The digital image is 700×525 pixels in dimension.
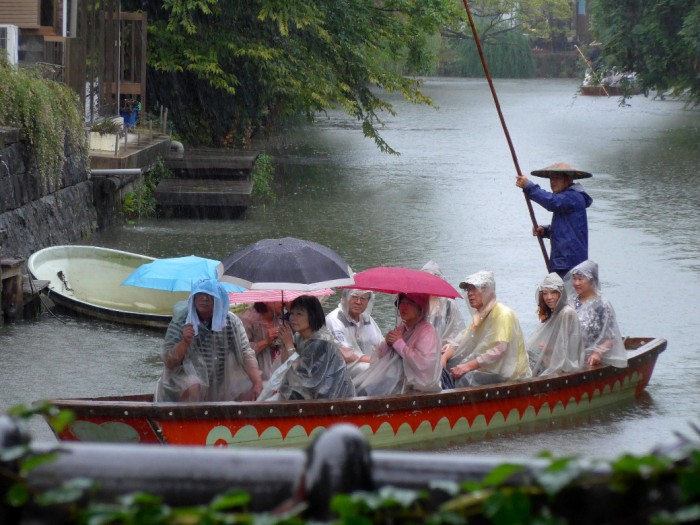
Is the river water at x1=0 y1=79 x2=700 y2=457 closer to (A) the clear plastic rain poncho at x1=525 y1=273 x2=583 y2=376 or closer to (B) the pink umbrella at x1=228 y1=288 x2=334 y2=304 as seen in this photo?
(A) the clear plastic rain poncho at x1=525 y1=273 x2=583 y2=376

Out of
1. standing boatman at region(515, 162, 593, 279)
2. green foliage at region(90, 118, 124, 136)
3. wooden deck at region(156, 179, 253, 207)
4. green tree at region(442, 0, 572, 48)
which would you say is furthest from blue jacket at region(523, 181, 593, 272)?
green tree at region(442, 0, 572, 48)

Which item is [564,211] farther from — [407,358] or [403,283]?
[407,358]

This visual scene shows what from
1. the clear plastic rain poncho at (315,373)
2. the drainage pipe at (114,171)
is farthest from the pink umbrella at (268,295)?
the drainage pipe at (114,171)

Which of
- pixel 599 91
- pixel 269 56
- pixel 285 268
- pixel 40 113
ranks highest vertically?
pixel 269 56

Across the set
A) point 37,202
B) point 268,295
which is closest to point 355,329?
point 268,295

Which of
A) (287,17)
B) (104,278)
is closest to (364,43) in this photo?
(287,17)

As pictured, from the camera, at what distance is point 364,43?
24516mm

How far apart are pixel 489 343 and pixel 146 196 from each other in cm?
1146

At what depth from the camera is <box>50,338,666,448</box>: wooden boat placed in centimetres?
684

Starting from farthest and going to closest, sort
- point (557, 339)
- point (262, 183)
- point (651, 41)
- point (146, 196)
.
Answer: point (651, 41) → point (262, 183) → point (146, 196) → point (557, 339)

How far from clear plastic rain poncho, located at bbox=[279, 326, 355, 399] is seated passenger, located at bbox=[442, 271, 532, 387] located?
4.54 feet

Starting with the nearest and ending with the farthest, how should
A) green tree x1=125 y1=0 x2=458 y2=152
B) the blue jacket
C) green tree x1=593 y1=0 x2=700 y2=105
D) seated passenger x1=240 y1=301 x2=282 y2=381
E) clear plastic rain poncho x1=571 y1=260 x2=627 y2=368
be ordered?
seated passenger x1=240 y1=301 x2=282 y2=381
clear plastic rain poncho x1=571 y1=260 x2=627 y2=368
the blue jacket
green tree x1=125 y1=0 x2=458 y2=152
green tree x1=593 y1=0 x2=700 y2=105

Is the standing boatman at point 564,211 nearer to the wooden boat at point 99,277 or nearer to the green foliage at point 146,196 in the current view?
the wooden boat at point 99,277

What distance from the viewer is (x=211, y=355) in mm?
7520
